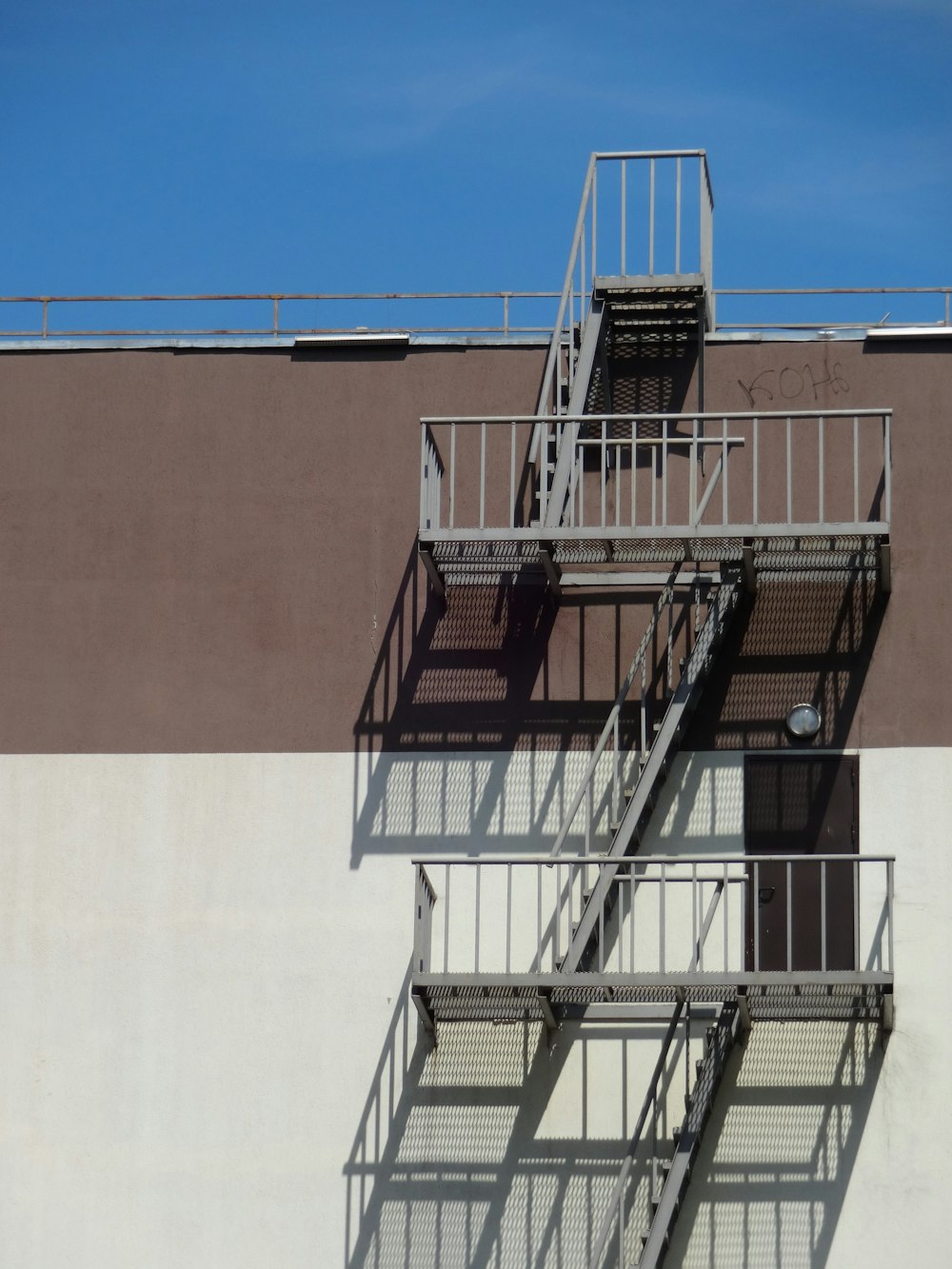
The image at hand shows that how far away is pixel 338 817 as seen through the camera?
21766mm

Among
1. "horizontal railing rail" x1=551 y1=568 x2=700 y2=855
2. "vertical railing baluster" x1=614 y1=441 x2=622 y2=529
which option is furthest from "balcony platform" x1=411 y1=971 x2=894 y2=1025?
"vertical railing baluster" x1=614 y1=441 x2=622 y2=529

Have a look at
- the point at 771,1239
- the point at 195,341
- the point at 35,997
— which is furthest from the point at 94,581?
the point at 771,1239

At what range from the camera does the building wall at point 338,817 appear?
20.6 metres

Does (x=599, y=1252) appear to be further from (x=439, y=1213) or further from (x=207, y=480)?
(x=207, y=480)

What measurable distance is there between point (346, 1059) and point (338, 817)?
223cm

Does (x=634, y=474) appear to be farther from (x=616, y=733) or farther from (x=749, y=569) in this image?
(x=616, y=733)

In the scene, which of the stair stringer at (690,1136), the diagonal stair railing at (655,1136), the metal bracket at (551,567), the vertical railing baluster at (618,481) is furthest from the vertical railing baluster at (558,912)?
the vertical railing baluster at (618,481)

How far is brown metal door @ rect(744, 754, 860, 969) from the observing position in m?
21.0

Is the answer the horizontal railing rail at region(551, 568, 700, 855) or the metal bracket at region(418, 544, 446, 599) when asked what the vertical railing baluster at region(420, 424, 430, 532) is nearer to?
the metal bracket at region(418, 544, 446, 599)

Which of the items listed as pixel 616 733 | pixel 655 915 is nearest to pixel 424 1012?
pixel 655 915

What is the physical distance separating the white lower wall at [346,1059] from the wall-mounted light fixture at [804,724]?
0.58 meters

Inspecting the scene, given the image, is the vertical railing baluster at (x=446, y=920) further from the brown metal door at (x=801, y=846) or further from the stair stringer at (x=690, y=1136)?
the brown metal door at (x=801, y=846)

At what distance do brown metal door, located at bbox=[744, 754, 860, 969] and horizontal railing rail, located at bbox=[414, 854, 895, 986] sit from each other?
0.06ft

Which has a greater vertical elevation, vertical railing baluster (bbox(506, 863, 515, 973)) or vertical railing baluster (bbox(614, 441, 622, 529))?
vertical railing baluster (bbox(614, 441, 622, 529))
